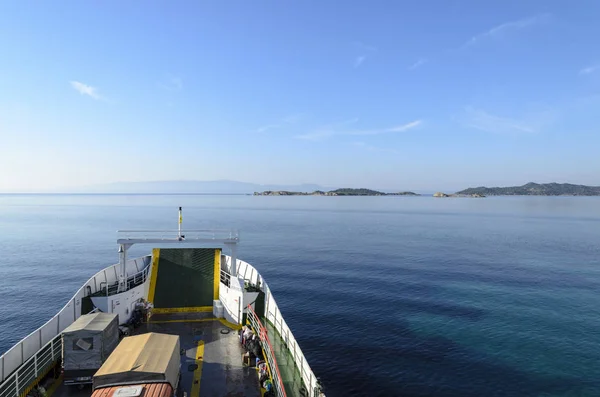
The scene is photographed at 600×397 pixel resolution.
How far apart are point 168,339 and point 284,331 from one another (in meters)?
6.00

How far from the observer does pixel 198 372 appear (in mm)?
14312

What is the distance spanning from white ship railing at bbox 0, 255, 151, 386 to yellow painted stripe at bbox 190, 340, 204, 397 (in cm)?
541

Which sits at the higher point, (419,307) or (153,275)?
(153,275)

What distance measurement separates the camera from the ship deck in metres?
13.1

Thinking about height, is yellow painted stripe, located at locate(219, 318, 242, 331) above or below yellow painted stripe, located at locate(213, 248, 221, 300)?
below

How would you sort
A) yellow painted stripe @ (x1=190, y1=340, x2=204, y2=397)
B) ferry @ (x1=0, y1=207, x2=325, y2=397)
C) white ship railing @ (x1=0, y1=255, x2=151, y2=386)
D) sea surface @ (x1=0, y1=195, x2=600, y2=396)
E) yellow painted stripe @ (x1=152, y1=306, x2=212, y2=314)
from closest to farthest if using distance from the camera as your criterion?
ferry @ (x1=0, y1=207, x2=325, y2=397) < white ship railing @ (x1=0, y1=255, x2=151, y2=386) < yellow painted stripe @ (x1=190, y1=340, x2=204, y2=397) < yellow painted stripe @ (x1=152, y1=306, x2=212, y2=314) < sea surface @ (x1=0, y1=195, x2=600, y2=396)

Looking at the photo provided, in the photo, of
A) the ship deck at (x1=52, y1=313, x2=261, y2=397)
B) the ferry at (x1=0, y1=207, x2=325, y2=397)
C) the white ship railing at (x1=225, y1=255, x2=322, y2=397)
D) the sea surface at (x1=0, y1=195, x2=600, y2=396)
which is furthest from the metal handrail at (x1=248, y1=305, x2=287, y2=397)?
the sea surface at (x1=0, y1=195, x2=600, y2=396)

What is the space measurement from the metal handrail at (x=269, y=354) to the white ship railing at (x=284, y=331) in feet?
3.21

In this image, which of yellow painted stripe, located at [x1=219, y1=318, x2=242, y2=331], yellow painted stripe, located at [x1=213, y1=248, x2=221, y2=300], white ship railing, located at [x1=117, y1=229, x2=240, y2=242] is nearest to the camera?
yellow painted stripe, located at [x1=219, y1=318, x2=242, y2=331]

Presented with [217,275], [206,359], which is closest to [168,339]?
[206,359]

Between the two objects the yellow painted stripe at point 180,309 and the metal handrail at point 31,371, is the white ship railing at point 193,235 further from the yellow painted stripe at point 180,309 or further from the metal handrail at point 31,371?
the metal handrail at point 31,371

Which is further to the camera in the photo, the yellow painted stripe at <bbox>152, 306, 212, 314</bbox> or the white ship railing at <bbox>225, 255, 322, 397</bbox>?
the yellow painted stripe at <bbox>152, 306, 212, 314</bbox>

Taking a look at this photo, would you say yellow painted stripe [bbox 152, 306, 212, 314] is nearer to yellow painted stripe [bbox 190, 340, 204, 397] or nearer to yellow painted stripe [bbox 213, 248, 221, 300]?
yellow painted stripe [bbox 213, 248, 221, 300]

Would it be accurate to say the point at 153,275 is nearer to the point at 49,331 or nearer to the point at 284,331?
the point at 49,331
